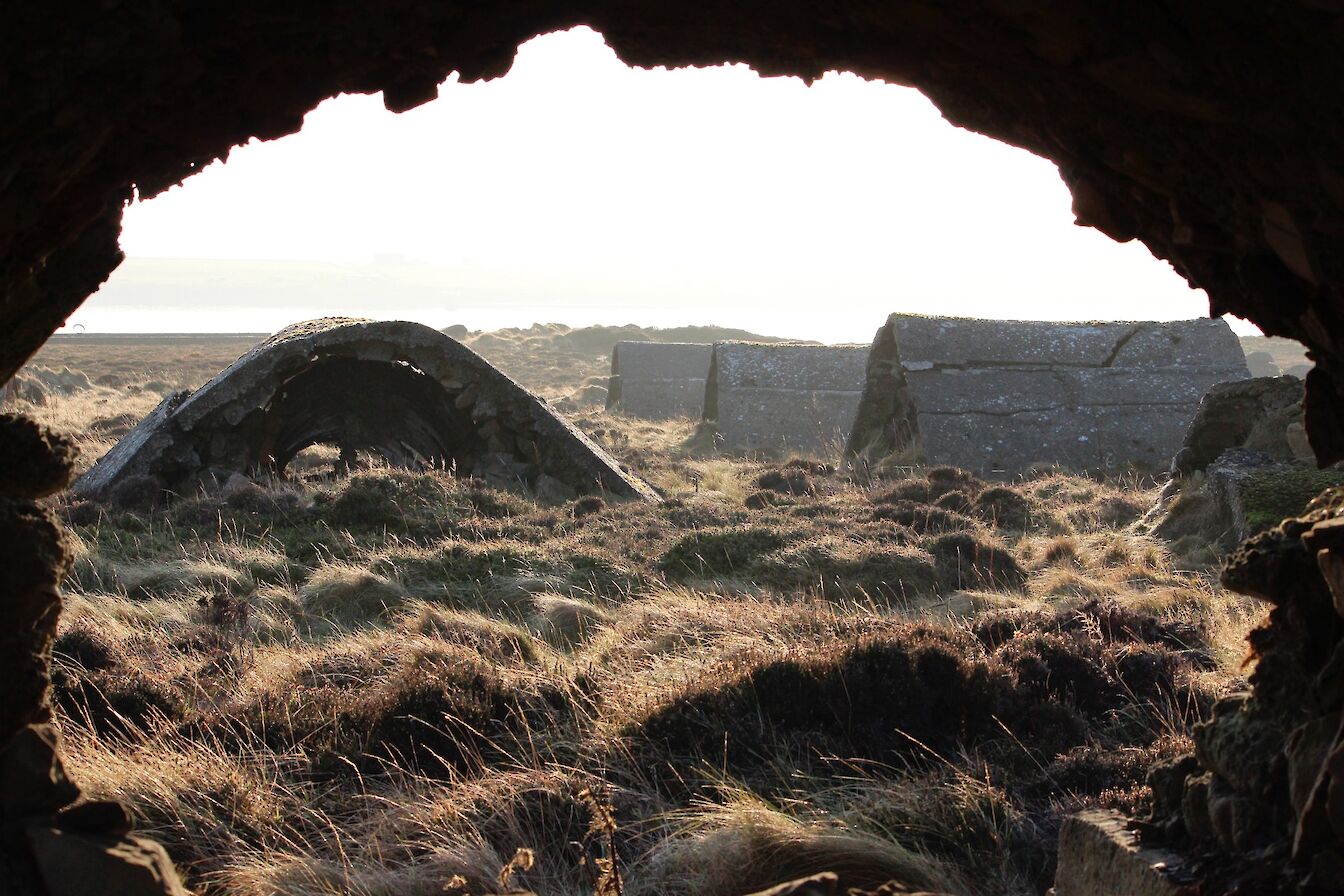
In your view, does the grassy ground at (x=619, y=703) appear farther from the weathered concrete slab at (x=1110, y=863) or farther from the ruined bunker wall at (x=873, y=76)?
the ruined bunker wall at (x=873, y=76)

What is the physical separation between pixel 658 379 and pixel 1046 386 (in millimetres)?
13710

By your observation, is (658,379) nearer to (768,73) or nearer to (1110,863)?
(768,73)

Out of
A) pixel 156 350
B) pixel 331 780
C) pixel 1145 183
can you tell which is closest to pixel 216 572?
pixel 331 780

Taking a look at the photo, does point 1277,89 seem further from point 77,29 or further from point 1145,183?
point 77,29

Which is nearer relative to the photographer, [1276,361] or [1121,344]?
[1121,344]

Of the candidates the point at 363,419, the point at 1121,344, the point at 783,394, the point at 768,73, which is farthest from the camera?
the point at 783,394

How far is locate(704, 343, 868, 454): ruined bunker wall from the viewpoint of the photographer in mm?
21844

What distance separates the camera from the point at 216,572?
27.7ft

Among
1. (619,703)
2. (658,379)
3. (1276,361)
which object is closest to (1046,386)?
(658,379)

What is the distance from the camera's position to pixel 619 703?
517 cm

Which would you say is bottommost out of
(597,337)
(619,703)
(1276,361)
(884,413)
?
(619,703)

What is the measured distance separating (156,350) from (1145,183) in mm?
67677

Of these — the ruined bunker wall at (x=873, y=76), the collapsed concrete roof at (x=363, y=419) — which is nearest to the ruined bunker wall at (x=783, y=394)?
the collapsed concrete roof at (x=363, y=419)

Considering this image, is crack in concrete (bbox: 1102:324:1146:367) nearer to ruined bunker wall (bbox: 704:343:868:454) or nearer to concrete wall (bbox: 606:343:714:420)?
ruined bunker wall (bbox: 704:343:868:454)
